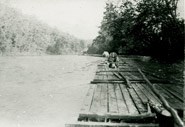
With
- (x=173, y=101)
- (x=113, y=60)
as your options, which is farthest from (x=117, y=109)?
(x=113, y=60)

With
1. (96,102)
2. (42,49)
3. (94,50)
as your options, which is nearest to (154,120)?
(96,102)

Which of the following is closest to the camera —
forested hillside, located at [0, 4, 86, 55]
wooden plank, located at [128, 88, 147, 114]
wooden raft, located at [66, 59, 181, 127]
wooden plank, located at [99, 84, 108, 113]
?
wooden raft, located at [66, 59, 181, 127]

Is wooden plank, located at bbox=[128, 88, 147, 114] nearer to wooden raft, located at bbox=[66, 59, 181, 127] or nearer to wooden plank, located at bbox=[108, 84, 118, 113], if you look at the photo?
wooden raft, located at bbox=[66, 59, 181, 127]

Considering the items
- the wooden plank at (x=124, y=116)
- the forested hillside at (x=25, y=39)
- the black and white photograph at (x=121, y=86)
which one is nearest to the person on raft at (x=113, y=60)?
the black and white photograph at (x=121, y=86)

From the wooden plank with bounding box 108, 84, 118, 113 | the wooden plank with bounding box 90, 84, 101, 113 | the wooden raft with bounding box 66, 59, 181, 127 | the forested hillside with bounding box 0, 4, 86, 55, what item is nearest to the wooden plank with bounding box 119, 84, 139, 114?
the wooden raft with bounding box 66, 59, 181, 127

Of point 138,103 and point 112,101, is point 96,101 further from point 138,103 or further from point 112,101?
point 138,103

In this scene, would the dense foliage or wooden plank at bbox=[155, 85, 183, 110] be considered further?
the dense foliage

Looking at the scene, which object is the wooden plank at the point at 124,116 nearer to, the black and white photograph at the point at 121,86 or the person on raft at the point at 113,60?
the black and white photograph at the point at 121,86
